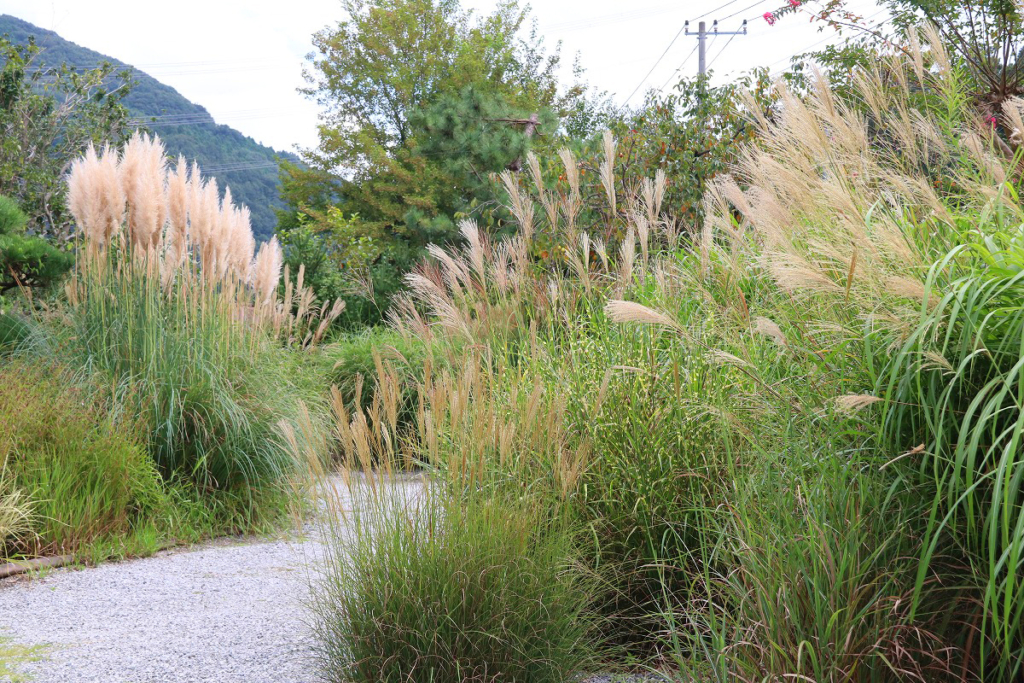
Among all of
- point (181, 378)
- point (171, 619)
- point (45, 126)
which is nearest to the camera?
point (171, 619)

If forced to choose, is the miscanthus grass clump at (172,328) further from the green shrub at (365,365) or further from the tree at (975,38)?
the tree at (975,38)

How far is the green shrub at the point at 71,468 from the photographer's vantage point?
468 cm

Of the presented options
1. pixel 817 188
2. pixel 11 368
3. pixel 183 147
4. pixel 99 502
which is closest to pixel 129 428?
pixel 99 502

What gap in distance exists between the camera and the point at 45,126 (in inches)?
581

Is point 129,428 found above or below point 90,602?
above

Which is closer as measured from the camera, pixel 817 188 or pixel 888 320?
pixel 888 320

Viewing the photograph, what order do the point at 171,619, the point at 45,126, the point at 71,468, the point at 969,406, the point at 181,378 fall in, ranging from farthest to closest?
the point at 45,126, the point at 181,378, the point at 71,468, the point at 171,619, the point at 969,406

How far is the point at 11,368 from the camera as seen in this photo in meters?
5.42

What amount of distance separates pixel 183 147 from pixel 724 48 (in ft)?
60.5

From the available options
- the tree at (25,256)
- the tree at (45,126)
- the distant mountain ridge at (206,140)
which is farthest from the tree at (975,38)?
the distant mountain ridge at (206,140)

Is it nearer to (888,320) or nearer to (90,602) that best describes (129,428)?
(90,602)

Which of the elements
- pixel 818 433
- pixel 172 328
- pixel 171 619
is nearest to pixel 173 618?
pixel 171 619

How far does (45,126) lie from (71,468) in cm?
1245

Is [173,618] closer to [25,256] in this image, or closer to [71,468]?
[71,468]
